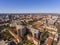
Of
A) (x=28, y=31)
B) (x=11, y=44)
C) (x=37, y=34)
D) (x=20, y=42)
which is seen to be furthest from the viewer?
(x=28, y=31)

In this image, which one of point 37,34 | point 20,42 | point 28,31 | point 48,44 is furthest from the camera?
point 28,31

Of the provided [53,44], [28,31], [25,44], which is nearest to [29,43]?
[25,44]

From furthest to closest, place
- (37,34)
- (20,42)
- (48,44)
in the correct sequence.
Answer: (37,34), (20,42), (48,44)

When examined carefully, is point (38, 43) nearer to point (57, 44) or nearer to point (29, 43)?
point (29, 43)

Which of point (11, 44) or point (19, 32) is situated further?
point (19, 32)

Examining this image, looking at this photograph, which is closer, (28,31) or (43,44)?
(43,44)

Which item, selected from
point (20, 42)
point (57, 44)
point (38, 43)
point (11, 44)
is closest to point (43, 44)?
point (38, 43)

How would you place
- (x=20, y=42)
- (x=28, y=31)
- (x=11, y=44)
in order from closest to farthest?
(x=11, y=44) < (x=20, y=42) < (x=28, y=31)

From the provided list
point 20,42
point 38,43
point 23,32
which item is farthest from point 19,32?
point 38,43

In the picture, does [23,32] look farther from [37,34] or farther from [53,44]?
[53,44]
